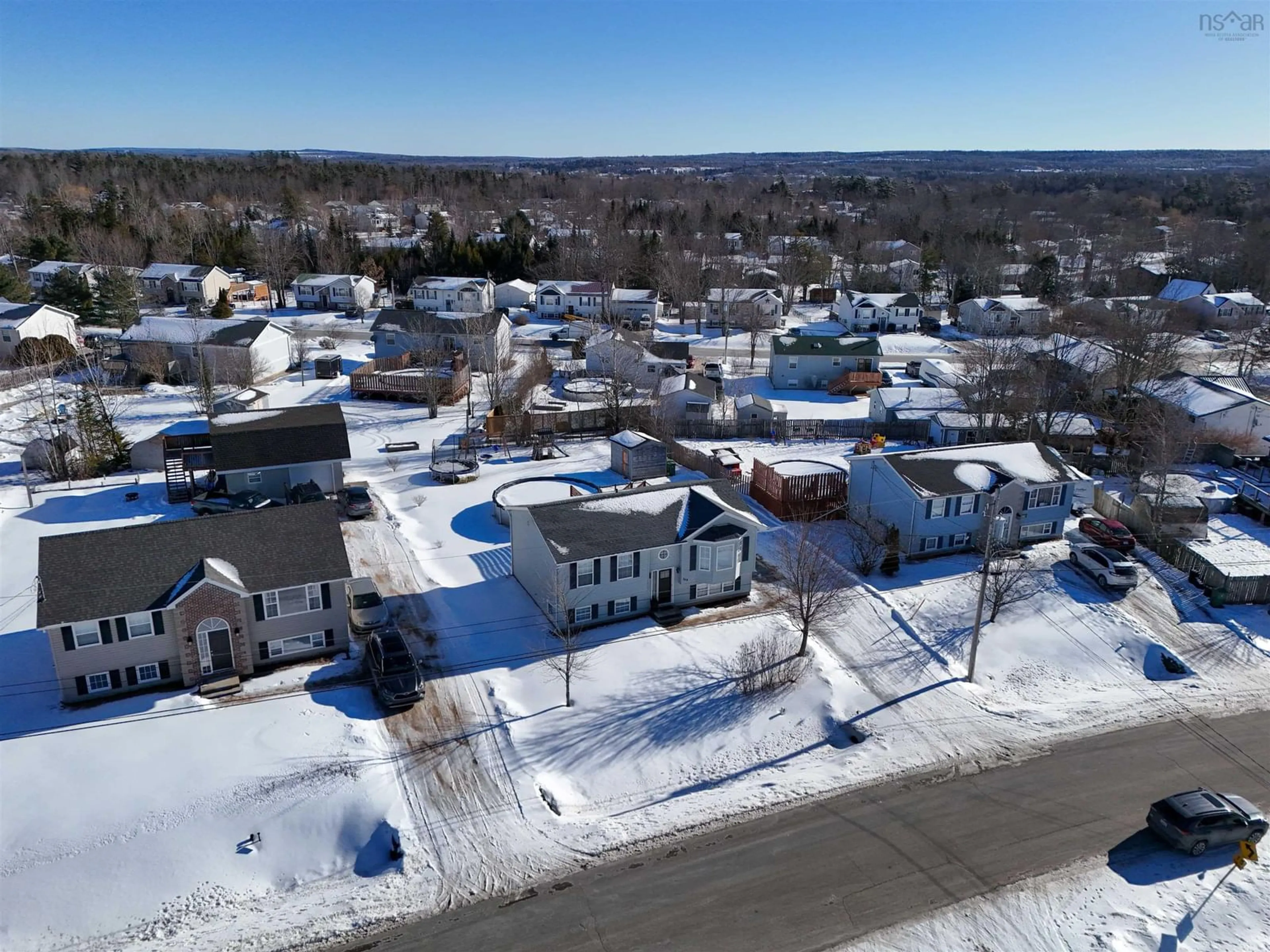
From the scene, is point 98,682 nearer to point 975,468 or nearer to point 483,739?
point 483,739

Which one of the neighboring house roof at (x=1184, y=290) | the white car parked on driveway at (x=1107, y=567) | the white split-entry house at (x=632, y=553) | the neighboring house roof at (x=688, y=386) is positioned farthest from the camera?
the neighboring house roof at (x=1184, y=290)

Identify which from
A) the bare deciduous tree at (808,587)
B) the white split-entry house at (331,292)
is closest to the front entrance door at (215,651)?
the bare deciduous tree at (808,587)

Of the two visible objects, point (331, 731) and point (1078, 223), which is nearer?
point (331, 731)

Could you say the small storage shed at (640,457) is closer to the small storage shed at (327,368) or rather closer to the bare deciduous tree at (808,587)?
Answer: the bare deciduous tree at (808,587)

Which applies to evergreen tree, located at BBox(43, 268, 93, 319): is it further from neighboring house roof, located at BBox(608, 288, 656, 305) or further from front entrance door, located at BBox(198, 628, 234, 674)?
front entrance door, located at BBox(198, 628, 234, 674)

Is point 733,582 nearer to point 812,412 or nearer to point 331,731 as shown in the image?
point 331,731

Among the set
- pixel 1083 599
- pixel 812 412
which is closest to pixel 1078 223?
pixel 812 412
